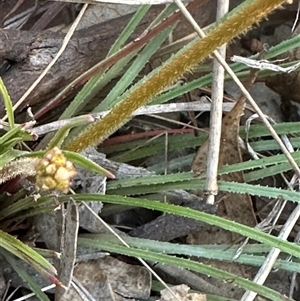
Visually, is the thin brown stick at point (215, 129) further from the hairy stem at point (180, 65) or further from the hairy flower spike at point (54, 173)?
the hairy flower spike at point (54, 173)

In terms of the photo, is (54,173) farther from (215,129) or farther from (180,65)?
(215,129)

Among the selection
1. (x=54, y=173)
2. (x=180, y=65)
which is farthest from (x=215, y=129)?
(x=54, y=173)

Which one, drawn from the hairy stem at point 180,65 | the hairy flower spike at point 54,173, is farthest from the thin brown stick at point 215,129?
the hairy flower spike at point 54,173

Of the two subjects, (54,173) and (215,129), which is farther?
(215,129)

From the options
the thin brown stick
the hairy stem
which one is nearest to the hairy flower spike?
the hairy stem

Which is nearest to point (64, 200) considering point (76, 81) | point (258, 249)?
point (76, 81)

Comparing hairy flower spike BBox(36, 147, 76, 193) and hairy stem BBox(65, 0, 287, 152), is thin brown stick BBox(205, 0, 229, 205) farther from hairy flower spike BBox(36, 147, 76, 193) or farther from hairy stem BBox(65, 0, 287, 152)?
hairy flower spike BBox(36, 147, 76, 193)

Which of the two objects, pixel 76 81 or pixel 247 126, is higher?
pixel 76 81

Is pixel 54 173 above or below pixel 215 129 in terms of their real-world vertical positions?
above

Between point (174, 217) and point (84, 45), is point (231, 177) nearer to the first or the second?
point (174, 217)
